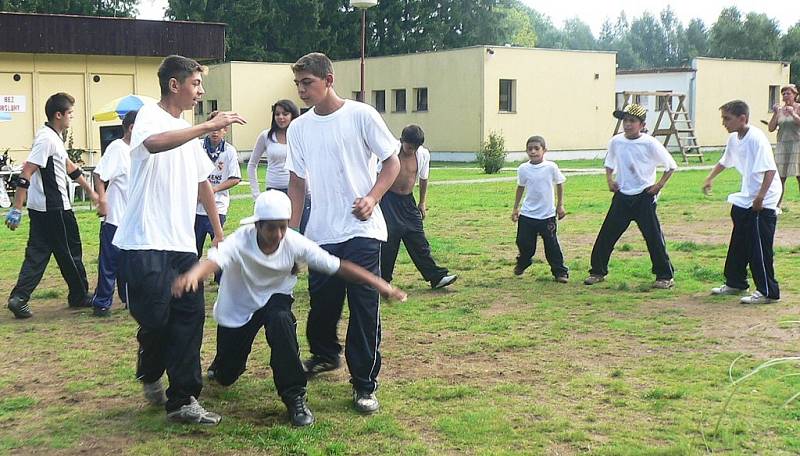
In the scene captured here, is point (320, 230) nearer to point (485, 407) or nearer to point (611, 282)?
point (485, 407)

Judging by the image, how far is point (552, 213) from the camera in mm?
10062

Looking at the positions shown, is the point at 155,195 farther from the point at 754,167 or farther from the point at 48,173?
the point at 754,167

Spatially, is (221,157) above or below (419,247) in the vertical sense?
above

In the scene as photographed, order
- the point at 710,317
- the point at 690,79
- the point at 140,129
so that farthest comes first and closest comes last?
the point at 690,79 → the point at 710,317 → the point at 140,129

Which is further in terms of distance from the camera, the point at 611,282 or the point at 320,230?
the point at 611,282

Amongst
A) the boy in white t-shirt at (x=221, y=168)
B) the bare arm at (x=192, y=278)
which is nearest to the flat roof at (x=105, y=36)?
the boy in white t-shirt at (x=221, y=168)

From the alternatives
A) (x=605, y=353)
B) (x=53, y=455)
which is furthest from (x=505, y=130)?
(x=53, y=455)

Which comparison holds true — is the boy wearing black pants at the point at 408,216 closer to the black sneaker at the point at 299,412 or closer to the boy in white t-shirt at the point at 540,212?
the boy in white t-shirt at the point at 540,212

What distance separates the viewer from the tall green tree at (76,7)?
144 ft

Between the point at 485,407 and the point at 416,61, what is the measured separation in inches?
1377

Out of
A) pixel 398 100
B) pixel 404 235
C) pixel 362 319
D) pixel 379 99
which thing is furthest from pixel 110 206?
pixel 379 99

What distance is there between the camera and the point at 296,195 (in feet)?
19.8

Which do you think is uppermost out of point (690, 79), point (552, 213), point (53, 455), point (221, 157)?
point (690, 79)

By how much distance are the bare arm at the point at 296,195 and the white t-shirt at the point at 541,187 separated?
176 inches
